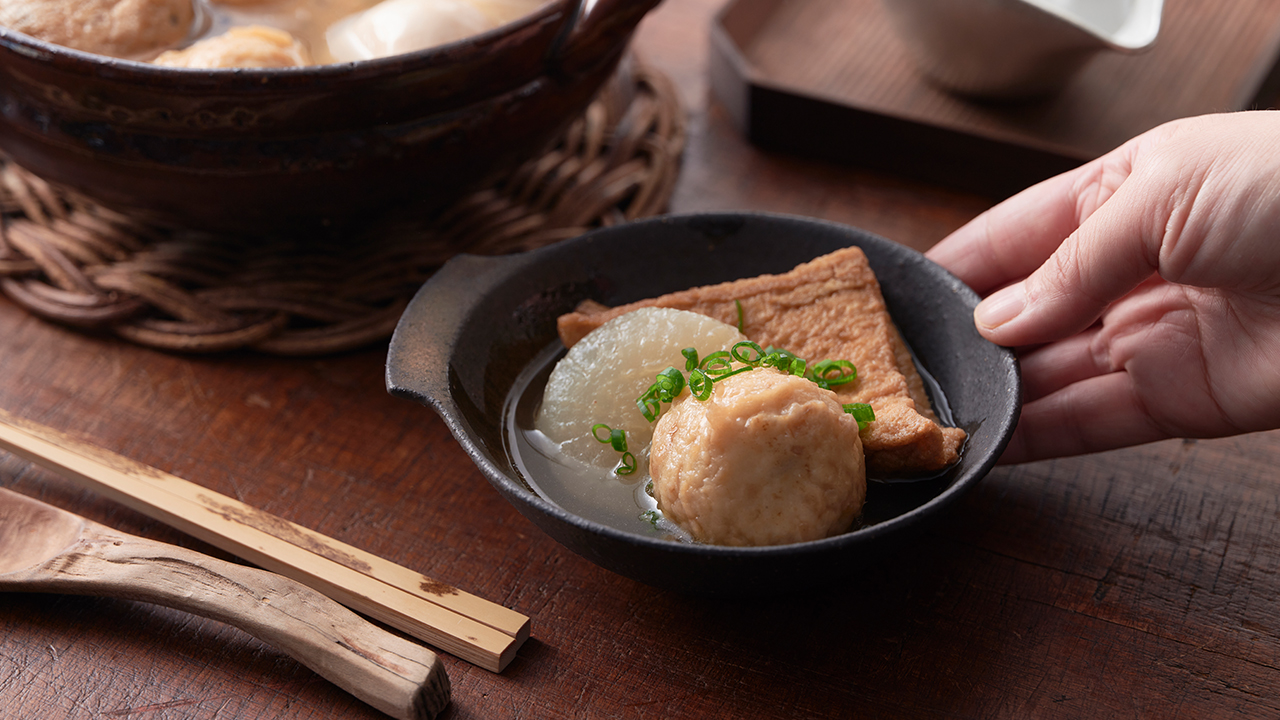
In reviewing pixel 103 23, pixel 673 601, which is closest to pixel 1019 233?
pixel 673 601

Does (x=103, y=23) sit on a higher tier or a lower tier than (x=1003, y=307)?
lower

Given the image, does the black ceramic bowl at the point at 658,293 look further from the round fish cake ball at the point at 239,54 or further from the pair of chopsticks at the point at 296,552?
the round fish cake ball at the point at 239,54

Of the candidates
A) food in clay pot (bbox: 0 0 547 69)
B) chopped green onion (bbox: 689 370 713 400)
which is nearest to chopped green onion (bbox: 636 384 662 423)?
chopped green onion (bbox: 689 370 713 400)

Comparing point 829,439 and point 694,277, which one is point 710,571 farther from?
point 694,277

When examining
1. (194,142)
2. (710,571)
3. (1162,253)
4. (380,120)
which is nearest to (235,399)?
(194,142)

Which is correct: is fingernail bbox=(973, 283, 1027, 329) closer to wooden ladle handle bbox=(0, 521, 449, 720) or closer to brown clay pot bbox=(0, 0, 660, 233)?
brown clay pot bbox=(0, 0, 660, 233)

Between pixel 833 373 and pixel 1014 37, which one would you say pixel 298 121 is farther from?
pixel 1014 37
